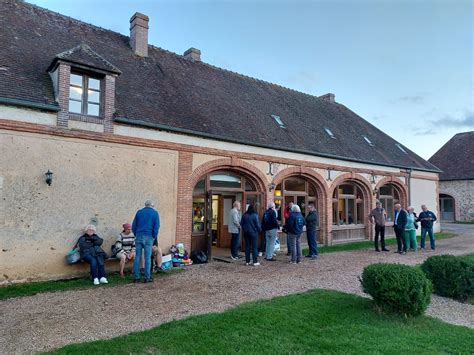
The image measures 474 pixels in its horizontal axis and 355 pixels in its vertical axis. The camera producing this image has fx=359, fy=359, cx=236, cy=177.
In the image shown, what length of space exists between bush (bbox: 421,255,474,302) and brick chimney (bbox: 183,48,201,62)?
12.3 meters

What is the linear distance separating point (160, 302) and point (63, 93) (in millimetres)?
5612

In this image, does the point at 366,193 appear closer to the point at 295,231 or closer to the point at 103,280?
the point at 295,231

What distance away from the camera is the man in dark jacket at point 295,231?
10531 mm

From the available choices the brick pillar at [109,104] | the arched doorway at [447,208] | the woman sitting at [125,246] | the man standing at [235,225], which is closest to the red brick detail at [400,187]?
the man standing at [235,225]

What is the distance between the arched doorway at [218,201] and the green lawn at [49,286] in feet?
8.96

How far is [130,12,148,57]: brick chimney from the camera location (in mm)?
13055

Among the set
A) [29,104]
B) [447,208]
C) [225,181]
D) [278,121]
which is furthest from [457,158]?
[29,104]

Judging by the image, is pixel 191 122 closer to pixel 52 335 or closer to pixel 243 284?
pixel 243 284

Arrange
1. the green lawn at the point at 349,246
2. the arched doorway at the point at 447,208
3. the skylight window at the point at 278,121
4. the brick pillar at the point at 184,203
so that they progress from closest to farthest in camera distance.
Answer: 1. the brick pillar at the point at 184,203
2. the green lawn at the point at 349,246
3. the skylight window at the point at 278,121
4. the arched doorway at the point at 447,208

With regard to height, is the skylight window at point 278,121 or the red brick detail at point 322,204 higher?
the skylight window at point 278,121

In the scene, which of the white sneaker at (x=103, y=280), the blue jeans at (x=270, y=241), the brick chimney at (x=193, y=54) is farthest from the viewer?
the brick chimney at (x=193, y=54)

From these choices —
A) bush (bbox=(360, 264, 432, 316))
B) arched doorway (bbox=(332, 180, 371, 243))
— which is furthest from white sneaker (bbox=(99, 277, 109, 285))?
arched doorway (bbox=(332, 180, 371, 243))

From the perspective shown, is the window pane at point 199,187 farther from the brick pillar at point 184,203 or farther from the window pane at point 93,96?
the window pane at point 93,96

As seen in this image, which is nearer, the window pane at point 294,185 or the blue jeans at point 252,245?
the blue jeans at point 252,245
